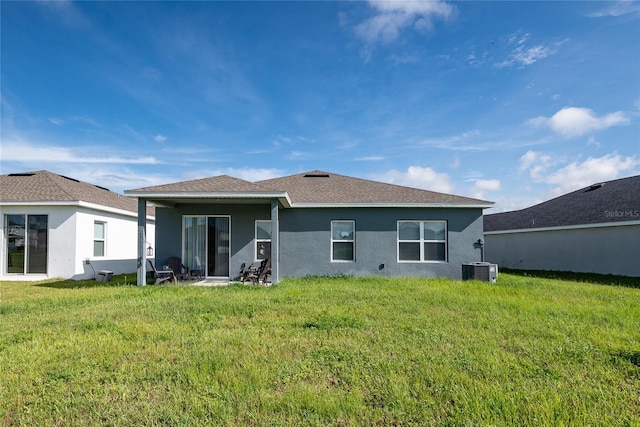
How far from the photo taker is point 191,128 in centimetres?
1588

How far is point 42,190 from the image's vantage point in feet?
42.4

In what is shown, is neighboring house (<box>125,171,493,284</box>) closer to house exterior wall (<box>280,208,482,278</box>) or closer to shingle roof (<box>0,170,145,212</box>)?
house exterior wall (<box>280,208,482,278</box>)

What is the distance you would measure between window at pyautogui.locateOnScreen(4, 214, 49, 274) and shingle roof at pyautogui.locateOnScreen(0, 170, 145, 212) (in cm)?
75

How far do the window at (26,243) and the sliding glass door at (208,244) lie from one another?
543 centimetres

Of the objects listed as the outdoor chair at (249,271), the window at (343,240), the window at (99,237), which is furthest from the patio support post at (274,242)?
the window at (99,237)

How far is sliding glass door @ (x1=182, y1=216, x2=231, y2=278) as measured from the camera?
12344 mm

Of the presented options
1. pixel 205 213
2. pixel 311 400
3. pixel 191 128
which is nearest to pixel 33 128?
pixel 191 128

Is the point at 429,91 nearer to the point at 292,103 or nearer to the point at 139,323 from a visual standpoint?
the point at 292,103

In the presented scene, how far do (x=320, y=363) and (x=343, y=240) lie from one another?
8740mm

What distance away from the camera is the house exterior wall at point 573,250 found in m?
14.2

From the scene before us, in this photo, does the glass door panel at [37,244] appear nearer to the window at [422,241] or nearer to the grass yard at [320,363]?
the grass yard at [320,363]

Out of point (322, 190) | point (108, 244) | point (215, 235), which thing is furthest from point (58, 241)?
point (322, 190)

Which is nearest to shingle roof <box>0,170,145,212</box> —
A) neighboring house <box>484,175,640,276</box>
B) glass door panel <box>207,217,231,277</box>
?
glass door panel <box>207,217,231,277</box>

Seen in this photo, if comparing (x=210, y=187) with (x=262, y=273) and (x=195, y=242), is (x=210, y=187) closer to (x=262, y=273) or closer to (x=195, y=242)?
(x=195, y=242)
